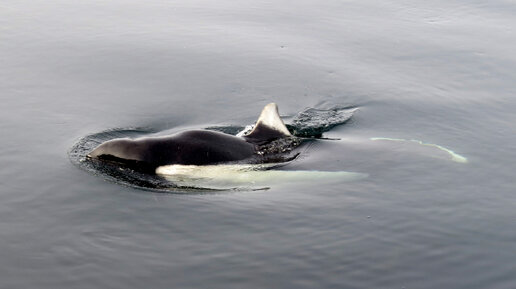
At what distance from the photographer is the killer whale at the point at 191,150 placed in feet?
46.0

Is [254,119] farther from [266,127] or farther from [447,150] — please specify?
[447,150]

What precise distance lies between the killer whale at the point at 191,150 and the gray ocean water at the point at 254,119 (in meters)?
0.68

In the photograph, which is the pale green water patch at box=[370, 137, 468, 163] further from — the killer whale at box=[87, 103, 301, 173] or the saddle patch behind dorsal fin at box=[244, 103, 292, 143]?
the killer whale at box=[87, 103, 301, 173]

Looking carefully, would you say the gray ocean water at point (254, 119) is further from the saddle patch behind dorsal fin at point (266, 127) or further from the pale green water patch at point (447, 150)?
the saddle patch behind dorsal fin at point (266, 127)


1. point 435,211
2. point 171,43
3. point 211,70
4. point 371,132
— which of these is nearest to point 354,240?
point 435,211

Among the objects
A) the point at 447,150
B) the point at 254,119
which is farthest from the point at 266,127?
the point at 447,150

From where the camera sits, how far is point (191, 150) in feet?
46.5

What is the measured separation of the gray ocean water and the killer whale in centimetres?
68

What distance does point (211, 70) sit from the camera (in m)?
21.4

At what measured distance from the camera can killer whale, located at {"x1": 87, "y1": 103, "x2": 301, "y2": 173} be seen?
14023mm

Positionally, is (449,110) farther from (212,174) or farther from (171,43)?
(171,43)

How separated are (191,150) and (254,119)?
390 centimetres

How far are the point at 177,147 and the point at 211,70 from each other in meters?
7.65

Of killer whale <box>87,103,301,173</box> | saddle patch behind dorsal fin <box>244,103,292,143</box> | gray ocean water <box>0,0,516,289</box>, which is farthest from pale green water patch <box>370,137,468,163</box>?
killer whale <box>87,103,301,173</box>
